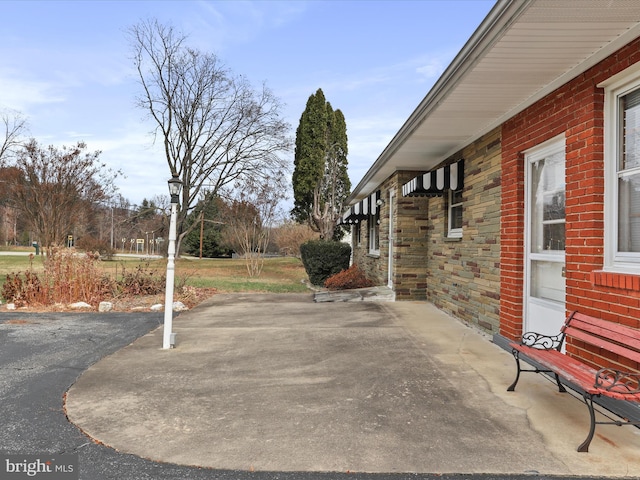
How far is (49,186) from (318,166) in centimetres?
1215

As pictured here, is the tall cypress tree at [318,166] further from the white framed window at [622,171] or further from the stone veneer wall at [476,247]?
the white framed window at [622,171]

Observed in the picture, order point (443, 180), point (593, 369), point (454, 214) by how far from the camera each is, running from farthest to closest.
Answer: point (454, 214), point (443, 180), point (593, 369)

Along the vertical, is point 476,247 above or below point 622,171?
below

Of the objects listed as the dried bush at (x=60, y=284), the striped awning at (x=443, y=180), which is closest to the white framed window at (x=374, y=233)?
the striped awning at (x=443, y=180)

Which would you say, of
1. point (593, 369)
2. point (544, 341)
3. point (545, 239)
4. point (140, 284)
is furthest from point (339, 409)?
point (140, 284)

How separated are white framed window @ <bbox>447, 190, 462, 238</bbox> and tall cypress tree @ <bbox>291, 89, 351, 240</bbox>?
14.2 metres

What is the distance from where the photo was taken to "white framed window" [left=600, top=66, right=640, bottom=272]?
3.36 m

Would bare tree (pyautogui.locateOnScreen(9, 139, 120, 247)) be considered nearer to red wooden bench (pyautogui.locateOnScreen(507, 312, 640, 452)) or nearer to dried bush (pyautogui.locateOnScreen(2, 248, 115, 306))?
dried bush (pyautogui.locateOnScreen(2, 248, 115, 306))

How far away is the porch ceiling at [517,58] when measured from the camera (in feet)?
9.80

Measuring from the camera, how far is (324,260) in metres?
14.6

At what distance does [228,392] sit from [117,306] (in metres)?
5.96

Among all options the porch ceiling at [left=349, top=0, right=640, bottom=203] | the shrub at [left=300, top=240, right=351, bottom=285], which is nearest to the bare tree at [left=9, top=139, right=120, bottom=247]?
the shrub at [left=300, top=240, right=351, bottom=285]

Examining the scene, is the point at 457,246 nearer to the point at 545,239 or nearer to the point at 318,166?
the point at 545,239

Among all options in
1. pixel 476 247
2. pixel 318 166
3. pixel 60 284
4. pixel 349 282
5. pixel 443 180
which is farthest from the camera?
pixel 318 166
